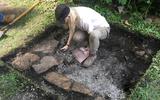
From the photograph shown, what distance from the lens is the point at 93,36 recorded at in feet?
21.1

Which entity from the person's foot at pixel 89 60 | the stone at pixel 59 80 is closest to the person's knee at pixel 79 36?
the person's foot at pixel 89 60

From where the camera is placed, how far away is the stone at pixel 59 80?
6.09 meters

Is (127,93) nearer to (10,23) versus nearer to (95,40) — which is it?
(95,40)

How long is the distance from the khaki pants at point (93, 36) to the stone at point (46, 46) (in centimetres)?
48

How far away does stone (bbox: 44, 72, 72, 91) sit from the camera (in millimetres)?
6094

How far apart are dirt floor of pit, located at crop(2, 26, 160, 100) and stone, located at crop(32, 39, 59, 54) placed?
2 cm

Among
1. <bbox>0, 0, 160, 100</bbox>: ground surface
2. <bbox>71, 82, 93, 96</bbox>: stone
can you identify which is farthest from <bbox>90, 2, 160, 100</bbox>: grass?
<bbox>71, 82, 93, 96</bbox>: stone

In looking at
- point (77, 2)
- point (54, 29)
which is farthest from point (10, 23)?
point (77, 2)

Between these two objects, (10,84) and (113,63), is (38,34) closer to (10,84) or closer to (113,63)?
(10,84)

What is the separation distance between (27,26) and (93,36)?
1.64 metres

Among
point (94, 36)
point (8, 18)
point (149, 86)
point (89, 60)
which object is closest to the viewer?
point (149, 86)

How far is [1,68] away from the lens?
6.41m

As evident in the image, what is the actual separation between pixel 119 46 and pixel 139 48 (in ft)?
1.25

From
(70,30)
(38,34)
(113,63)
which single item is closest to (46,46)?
(38,34)
